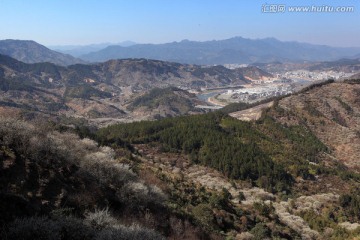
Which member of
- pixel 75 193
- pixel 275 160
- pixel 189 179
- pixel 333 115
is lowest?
pixel 275 160

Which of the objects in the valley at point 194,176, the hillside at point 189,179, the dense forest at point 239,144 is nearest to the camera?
the hillside at point 189,179

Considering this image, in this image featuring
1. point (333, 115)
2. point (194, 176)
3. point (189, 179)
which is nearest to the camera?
point (189, 179)

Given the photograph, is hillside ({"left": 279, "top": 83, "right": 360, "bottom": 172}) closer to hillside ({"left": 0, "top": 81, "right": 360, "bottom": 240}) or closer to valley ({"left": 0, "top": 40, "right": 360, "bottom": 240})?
valley ({"left": 0, "top": 40, "right": 360, "bottom": 240})

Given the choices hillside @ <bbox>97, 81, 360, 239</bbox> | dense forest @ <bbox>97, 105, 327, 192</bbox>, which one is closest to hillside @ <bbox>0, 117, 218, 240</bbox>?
hillside @ <bbox>97, 81, 360, 239</bbox>

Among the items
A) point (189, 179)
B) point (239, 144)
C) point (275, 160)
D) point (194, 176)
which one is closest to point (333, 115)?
point (275, 160)

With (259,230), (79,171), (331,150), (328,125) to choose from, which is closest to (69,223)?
(79,171)

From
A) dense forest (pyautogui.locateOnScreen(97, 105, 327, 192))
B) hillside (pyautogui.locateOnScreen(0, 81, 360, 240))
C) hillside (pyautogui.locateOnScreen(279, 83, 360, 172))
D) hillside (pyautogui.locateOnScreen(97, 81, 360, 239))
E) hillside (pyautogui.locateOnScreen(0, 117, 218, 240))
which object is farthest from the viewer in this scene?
hillside (pyautogui.locateOnScreen(279, 83, 360, 172))

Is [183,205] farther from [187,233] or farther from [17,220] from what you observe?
[17,220]

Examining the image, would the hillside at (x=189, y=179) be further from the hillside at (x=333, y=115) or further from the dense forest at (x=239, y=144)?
the hillside at (x=333, y=115)

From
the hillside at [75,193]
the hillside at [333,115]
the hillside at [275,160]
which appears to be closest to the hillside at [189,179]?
the hillside at [75,193]

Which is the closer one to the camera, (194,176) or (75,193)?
(75,193)

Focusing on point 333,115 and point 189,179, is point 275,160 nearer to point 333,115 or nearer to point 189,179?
point 189,179

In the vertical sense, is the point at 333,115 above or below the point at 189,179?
below

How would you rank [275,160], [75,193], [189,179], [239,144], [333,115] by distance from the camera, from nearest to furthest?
[75,193] < [189,179] < [275,160] < [239,144] < [333,115]
